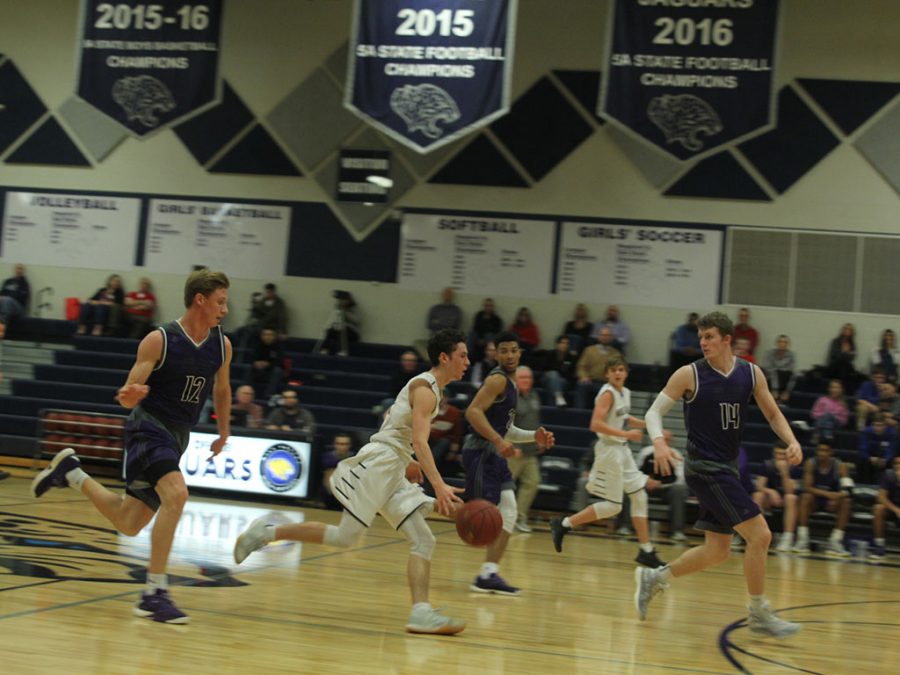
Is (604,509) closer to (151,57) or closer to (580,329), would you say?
(580,329)

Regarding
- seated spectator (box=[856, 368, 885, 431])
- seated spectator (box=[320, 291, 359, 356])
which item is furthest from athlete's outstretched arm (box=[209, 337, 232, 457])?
seated spectator (box=[320, 291, 359, 356])

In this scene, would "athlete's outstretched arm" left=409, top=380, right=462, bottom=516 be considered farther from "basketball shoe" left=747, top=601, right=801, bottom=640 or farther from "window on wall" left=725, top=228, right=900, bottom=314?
"window on wall" left=725, top=228, right=900, bottom=314

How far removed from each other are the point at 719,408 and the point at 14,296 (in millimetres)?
16724

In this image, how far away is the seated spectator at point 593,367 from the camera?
52.0 ft

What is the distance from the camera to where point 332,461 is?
13.4 m

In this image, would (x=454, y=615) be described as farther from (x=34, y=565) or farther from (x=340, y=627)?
(x=34, y=565)

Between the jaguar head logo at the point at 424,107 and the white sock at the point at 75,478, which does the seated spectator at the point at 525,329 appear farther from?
the white sock at the point at 75,478

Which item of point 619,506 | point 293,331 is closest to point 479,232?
point 293,331

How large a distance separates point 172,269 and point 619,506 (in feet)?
41.3

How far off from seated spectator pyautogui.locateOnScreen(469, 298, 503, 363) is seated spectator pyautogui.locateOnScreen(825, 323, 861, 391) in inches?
208

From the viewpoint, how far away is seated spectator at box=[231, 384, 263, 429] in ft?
46.7

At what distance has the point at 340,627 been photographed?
563cm

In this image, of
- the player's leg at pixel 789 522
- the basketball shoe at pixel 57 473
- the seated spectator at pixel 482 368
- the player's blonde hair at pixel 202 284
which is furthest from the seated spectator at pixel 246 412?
the player's blonde hair at pixel 202 284

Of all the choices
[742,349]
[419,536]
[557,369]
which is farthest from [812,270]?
[419,536]
